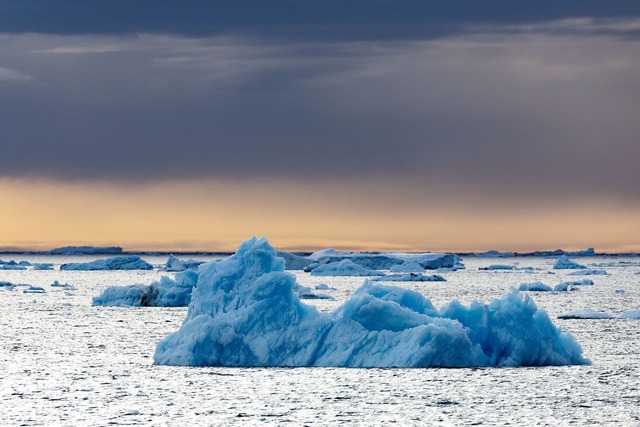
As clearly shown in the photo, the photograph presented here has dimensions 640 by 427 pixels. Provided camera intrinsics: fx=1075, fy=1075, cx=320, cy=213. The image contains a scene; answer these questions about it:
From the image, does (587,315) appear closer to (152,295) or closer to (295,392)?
(152,295)

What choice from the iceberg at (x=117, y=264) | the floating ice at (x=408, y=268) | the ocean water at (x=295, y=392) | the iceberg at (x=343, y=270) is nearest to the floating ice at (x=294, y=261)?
the floating ice at (x=408, y=268)

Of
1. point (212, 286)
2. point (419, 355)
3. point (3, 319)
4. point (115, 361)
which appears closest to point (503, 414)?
point (419, 355)

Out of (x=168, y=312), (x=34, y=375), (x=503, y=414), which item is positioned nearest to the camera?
(x=503, y=414)

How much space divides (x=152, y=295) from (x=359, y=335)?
580 inches

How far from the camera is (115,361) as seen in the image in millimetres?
15078

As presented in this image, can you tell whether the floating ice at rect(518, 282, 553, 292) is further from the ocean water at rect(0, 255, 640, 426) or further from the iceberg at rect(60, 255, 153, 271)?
the iceberg at rect(60, 255, 153, 271)

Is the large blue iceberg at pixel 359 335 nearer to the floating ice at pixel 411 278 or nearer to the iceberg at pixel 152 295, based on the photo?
the iceberg at pixel 152 295

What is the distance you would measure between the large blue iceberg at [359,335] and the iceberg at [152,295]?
1333 centimetres

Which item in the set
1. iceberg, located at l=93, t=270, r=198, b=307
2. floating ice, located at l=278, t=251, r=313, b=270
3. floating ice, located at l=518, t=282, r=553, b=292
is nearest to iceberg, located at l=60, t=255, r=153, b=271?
floating ice, located at l=278, t=251, r=313, b=270

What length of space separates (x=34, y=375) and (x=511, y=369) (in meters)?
6.09

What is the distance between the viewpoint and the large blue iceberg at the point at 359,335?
14.0 metres

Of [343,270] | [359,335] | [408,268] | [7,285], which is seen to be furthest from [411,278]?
[359,335]

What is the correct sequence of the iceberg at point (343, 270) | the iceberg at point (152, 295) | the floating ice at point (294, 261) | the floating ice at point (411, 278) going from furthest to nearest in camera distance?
the floating ice at point (294, 261) → the iceberg at point (343, 270) → the floating ice at point (411, 278) → the iceberg at point (152, 295)

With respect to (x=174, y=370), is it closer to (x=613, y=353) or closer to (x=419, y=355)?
(x=419, y=355)
